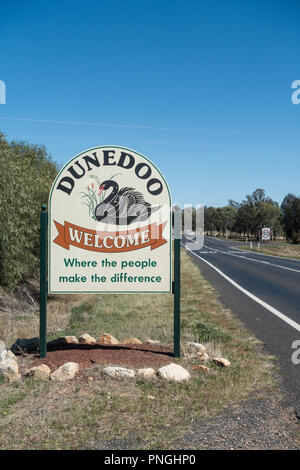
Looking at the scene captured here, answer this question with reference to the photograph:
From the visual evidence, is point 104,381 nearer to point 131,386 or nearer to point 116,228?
point 131,386

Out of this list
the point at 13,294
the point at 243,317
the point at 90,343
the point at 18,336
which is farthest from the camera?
the point at 13,294

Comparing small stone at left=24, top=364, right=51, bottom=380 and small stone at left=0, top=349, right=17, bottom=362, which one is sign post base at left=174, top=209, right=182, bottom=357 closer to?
small stone at left=24, top=364, right=51, bottom=380

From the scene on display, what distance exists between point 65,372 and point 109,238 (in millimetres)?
1911

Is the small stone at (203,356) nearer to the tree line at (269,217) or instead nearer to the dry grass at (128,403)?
the dry grass at (128,403)

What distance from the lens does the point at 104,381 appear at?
451 cm

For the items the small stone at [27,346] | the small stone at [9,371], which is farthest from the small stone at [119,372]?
the small stone at [27,346]

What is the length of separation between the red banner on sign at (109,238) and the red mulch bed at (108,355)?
4.47 ft

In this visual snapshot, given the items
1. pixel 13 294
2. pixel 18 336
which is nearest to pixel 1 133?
pixel 13 294

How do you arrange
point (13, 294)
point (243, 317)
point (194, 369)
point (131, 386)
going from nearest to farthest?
1. point (131, 386)
2. point (194, 369)
3. point (243, 317)
4. point (13, 294)

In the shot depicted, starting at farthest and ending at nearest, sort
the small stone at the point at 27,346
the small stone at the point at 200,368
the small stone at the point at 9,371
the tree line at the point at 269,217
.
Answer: the tree line at the point at 269,217
the small stone at the point at 27,346
the small stone at the point at 200,368
the small stone at the point at 9,371

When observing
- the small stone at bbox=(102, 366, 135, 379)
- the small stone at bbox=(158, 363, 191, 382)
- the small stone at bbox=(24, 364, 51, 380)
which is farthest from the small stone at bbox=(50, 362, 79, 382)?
the small stone at bbox=(158, 363, 191, 382)

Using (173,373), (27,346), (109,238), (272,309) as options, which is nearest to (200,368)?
(173,373)

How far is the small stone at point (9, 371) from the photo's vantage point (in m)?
4.54
